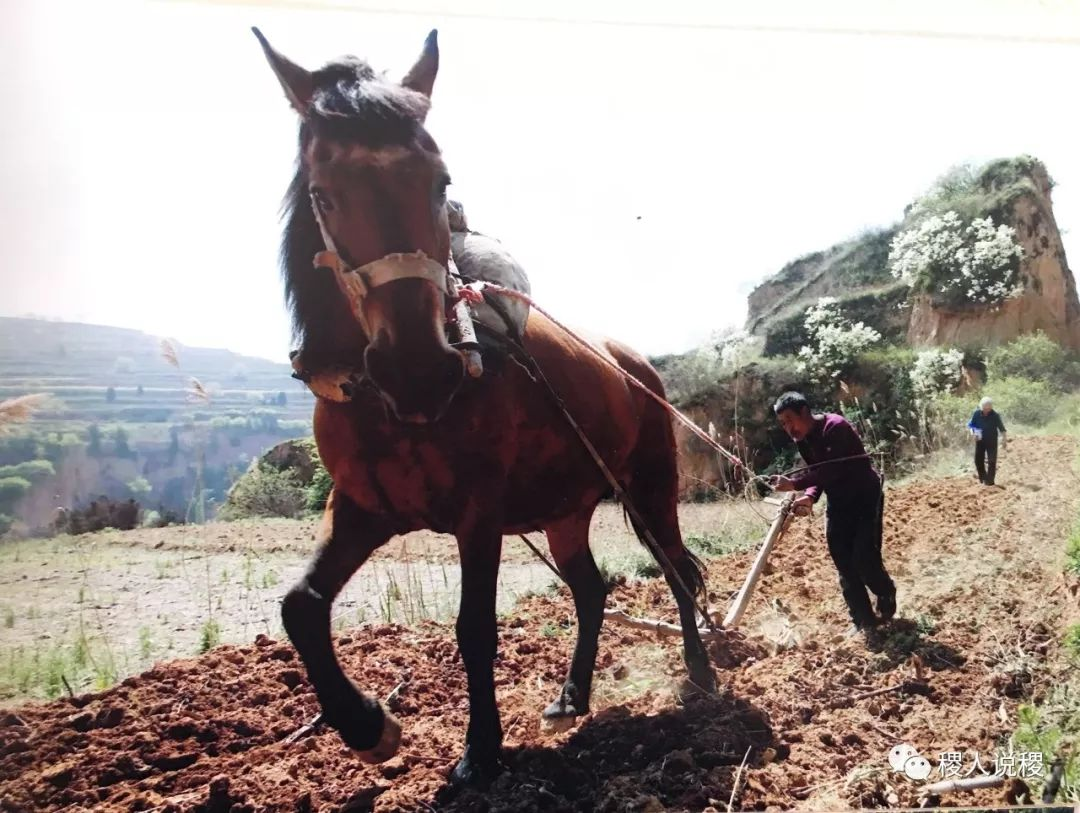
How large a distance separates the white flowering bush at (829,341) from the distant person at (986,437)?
22.2 inches

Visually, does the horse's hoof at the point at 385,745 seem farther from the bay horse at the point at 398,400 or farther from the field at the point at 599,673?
the field at the point at 599,673

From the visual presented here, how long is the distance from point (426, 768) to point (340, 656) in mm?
506

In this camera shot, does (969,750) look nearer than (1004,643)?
Yes

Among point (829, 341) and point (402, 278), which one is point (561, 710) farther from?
point (829, 341)

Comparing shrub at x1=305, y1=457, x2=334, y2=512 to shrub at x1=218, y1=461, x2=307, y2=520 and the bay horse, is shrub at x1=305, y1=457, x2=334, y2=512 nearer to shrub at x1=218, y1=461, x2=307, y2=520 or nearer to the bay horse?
shrub at x1=218, y1=461, x2=307, y2=520

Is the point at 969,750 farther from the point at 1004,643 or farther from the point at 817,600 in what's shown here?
the point at 817,600

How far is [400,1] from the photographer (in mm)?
2717

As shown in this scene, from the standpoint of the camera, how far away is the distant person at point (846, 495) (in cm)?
310

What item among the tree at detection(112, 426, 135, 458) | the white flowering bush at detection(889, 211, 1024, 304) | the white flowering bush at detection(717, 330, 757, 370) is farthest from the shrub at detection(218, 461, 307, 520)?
the white flowering bush at detection(889, 211, 1024, 304)

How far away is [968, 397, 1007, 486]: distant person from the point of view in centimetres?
334

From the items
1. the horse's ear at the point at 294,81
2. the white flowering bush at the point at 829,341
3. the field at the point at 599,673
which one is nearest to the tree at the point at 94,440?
the field at the point at 599,673

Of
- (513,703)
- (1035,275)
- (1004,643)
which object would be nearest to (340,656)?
(513,703)

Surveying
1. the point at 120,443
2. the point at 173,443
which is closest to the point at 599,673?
the point at 173,443

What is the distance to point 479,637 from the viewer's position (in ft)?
7.33
